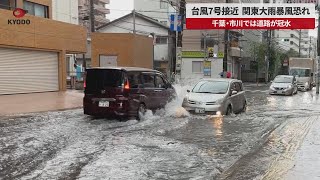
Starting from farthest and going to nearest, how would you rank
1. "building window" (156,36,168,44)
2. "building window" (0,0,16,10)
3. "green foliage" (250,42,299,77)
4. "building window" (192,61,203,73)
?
"green foliage" (250,42,299,77), "building window" (192,61,203,73), "building window" (156,36,168,44), "building window" (0,0,16,10)

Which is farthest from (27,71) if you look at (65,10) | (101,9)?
(101,9)

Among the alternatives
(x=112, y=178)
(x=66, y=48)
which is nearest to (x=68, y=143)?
(x=112, y=178)

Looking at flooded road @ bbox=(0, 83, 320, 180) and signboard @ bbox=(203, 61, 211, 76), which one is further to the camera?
signboard @ bbox=(203, 61, 211, 76)

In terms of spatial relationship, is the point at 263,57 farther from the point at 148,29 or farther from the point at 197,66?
the point at 148,29

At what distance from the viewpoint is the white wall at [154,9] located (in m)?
65.4

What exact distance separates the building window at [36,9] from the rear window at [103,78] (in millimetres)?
14321

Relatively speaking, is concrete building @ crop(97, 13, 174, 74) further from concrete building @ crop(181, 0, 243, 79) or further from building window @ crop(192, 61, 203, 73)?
building window @ crop(192, 61, 203, 73)

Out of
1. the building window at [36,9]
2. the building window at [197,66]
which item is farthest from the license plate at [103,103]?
the building window at [197,66]

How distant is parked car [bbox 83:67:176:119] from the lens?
1397 centimetres

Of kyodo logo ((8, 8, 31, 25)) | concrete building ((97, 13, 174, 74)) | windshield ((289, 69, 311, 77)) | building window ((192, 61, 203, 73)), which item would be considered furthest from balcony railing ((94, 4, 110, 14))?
kyodo logo ((8, 8, 31, 25))

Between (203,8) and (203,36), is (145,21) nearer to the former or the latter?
(203,36)

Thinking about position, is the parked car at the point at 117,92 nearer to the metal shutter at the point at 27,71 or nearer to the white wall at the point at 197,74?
the metal shutter at the point at 27,71

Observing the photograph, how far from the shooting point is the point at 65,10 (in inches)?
1938

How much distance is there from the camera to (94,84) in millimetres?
14453
